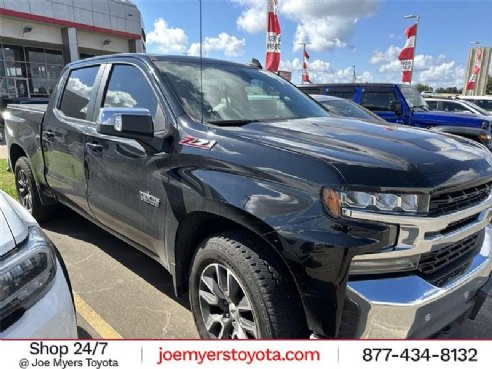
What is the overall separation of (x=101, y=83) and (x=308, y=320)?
2.65 metres

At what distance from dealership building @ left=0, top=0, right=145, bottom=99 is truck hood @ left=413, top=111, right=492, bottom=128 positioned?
21.8 meters

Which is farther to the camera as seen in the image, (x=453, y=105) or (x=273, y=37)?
(x=453, y=105)

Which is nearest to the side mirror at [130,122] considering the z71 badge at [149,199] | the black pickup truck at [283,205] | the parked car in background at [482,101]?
the black pickup truck at [283,205]

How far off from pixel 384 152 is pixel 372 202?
0.38 m

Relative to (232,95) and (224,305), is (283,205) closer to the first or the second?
Answer: (224,305)

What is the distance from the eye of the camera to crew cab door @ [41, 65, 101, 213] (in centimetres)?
358

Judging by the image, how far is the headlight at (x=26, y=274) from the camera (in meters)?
1.63

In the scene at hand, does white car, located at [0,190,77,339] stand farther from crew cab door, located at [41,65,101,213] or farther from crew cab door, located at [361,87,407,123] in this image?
crew cab door, located at [361,87,407,123]

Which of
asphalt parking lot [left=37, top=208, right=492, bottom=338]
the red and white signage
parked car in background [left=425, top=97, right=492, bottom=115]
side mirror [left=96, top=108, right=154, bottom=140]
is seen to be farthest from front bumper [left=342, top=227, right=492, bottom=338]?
the red and white signage

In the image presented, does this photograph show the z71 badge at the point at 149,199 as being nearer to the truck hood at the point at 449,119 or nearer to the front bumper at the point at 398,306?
the front bumper at the point at 398,306

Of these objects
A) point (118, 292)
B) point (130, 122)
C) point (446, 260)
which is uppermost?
point (130, 122)

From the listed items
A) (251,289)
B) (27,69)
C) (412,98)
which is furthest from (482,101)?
(27,69)

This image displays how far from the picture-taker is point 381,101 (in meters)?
10.3

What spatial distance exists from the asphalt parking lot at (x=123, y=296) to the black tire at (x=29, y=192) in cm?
40
